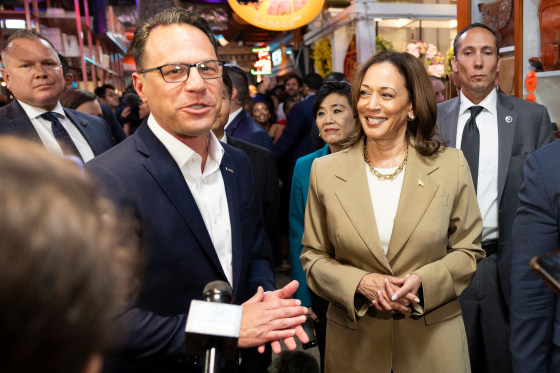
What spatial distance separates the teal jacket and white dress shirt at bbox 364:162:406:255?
742 mm

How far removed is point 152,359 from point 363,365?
98 cm

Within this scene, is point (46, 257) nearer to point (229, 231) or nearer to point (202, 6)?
point (229, 231)

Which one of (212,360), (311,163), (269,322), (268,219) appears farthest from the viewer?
(268,219)

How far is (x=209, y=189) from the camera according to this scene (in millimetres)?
1544

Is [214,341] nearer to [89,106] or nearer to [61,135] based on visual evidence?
[61,135]

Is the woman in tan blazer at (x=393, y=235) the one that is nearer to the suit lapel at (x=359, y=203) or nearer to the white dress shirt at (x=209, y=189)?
the suit lapel at (x=359, y=203)

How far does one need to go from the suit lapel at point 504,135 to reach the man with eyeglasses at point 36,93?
2.41 metres

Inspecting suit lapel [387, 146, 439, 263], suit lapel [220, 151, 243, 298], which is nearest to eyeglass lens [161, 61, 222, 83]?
suit lapel [220, 151, 243, 298]

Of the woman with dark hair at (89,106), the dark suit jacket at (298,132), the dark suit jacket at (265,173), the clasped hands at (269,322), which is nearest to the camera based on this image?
the clasped hands at (269,322)

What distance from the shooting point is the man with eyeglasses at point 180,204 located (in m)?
1.22

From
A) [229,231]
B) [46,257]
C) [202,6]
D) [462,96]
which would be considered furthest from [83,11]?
[46,257]

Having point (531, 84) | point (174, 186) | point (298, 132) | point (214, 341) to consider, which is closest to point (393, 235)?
point (174, 186)

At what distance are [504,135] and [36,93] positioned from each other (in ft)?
8.78

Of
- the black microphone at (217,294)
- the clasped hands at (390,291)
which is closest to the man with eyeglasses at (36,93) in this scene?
the clasped hands at (390,291)
